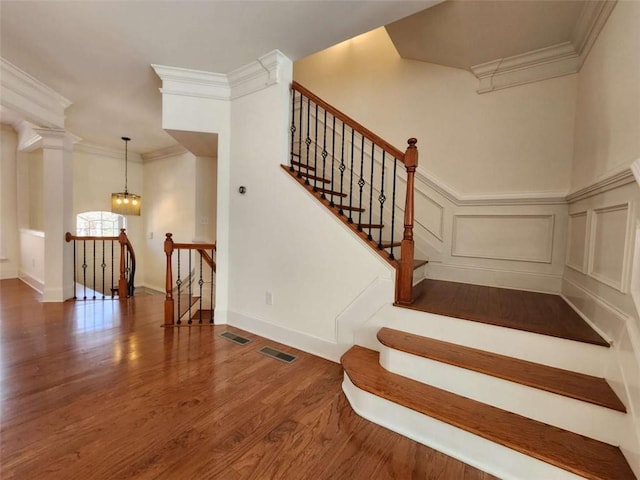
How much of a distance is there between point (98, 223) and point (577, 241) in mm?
8022

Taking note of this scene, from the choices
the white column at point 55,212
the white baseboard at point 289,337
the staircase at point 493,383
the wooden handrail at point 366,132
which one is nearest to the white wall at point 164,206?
the white column at point 55,212

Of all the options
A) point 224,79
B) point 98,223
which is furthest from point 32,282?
point 224,79

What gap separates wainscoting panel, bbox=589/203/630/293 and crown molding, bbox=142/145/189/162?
6037mm

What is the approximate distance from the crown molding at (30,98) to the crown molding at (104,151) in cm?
220

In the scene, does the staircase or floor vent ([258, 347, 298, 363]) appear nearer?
Answer: the staircase

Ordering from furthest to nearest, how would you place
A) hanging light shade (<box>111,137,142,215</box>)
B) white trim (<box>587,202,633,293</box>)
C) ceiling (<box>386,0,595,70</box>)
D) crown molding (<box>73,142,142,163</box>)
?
crown molding (<box>73,142,142,163</box>), hanging light shade (<box>111,137,142,215</box>), ceiling (<box>386,0,595,70</box>), white trim (<box>587,202,633,293</box>)

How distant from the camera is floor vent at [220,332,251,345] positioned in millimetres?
2643

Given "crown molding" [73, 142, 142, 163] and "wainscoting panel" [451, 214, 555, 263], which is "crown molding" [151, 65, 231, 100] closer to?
"wainscoting panel" [451, 214, 555, 263]

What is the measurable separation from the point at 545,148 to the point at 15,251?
27.0 feet

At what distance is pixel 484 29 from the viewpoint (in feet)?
7.77

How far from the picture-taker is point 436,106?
119 inches

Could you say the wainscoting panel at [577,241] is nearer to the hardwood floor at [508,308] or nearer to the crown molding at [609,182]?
the crown molding at [609,182]

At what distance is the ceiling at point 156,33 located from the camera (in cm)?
203

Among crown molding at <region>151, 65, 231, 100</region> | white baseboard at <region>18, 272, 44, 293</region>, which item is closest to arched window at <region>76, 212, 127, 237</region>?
white baseboard at <region>18, 272, 44, 293</region>
